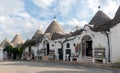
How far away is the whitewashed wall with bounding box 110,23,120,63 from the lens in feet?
66.5

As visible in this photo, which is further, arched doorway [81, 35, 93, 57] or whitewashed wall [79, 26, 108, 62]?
arched doorway [81, 35, 93, 57]

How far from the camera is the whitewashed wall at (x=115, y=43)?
2027cm

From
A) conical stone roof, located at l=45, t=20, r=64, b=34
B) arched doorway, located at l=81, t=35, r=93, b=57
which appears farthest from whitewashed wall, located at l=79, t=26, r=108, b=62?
conical stone roof, located at l=45, t=20, r=64, b=34

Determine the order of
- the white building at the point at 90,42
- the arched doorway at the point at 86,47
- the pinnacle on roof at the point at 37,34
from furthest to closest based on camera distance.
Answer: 1. the pinnacle on roof at the point at 37,34
2. the arched doorway at the point at 86,47
3. the white building at the point at 90,42

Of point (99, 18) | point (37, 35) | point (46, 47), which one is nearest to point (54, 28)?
point (46, 47)

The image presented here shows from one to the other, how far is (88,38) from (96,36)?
1.64m

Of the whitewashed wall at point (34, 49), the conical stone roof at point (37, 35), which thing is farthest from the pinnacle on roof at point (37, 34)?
the whitewashed wall at point (34, 49)

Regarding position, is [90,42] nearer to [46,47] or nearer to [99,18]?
[99,18]

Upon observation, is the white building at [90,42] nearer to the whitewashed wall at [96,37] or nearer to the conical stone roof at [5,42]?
the whitewashed wall at [96,37]

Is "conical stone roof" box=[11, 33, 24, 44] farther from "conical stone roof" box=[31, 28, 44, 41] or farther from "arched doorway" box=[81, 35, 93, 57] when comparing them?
"arched doorway" box=[81, 35, 93, 57]

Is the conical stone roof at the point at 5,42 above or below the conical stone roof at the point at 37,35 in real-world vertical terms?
below

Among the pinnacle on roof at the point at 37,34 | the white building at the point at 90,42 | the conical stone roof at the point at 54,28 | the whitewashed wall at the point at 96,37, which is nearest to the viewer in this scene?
the white building at the point at 90,42

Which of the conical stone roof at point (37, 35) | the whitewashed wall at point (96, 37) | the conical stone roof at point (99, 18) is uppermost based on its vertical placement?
the conical stone roof at point (99, 18)

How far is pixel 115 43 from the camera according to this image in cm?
2044
